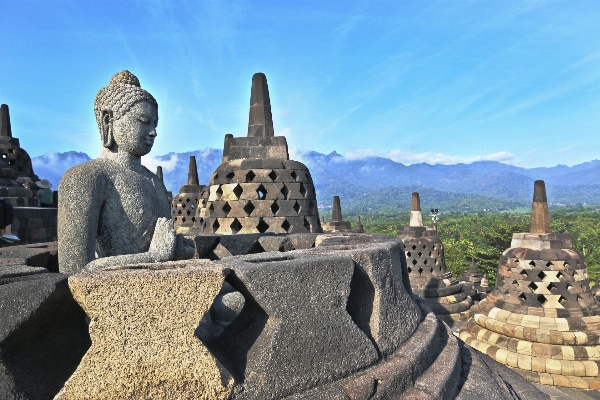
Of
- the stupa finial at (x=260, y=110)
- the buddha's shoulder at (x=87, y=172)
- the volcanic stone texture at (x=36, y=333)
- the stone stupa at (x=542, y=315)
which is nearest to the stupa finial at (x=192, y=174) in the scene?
the stupa finial at (x=260, y=110)

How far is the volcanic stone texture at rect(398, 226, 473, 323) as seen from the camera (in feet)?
34.3

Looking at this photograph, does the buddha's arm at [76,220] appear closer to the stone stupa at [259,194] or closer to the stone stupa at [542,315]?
the stone stupa at [259,194]

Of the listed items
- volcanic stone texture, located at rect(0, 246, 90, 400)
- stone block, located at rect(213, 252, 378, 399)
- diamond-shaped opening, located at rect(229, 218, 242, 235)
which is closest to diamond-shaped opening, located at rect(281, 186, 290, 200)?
diamond-shaped opening, located at rect(229, 218, 242, 235)

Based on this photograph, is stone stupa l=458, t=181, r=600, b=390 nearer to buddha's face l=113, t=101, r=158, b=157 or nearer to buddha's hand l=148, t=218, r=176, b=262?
buddha's hand l=148, t=218, r=176, b=262

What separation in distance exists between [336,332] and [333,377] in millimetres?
185

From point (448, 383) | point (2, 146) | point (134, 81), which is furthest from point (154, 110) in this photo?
point (2, 146)

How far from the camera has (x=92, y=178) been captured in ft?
7.08

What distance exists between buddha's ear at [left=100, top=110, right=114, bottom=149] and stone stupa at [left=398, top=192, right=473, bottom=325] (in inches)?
372

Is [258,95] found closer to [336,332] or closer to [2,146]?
[336,332]

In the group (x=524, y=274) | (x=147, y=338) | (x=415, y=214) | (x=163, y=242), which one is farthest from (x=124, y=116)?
(x=415, y=214)

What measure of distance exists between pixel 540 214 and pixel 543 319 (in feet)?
6.83

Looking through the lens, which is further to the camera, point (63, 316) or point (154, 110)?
point (154, 110)

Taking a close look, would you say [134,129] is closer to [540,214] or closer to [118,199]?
[118,199]

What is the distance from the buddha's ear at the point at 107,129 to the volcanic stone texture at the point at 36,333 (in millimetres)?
910
